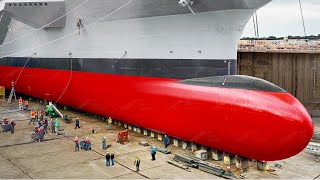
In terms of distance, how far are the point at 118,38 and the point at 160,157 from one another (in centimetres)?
650

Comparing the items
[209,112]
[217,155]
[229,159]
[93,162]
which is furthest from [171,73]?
[93,162]

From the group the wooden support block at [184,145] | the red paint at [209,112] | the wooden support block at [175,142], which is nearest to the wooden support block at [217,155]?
the red paint at [209,112]

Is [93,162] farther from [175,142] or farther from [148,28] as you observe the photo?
[148,28]

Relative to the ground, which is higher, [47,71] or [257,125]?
[47,71]

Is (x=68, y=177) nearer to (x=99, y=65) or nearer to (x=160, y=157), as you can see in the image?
(x=160, y=157)

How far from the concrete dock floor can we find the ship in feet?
4.23

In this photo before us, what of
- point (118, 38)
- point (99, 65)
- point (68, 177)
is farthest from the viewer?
point (99, 65)

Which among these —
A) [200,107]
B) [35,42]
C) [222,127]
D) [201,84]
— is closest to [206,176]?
[222,127]

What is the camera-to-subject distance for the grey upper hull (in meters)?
13.9

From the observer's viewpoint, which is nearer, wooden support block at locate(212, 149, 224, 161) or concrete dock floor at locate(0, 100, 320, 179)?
concrete dock floor at locate(0, 100, 320, 179)

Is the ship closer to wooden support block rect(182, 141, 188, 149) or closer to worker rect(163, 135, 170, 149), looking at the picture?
worker rect(163, 135, 170, 149)

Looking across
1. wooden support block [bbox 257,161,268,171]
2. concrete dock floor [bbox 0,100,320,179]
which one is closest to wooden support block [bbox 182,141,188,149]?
concrete dock floor [bbox 0,100,320,179]

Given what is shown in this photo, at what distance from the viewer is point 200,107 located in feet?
43.7

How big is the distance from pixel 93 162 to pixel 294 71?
18.9 metres
